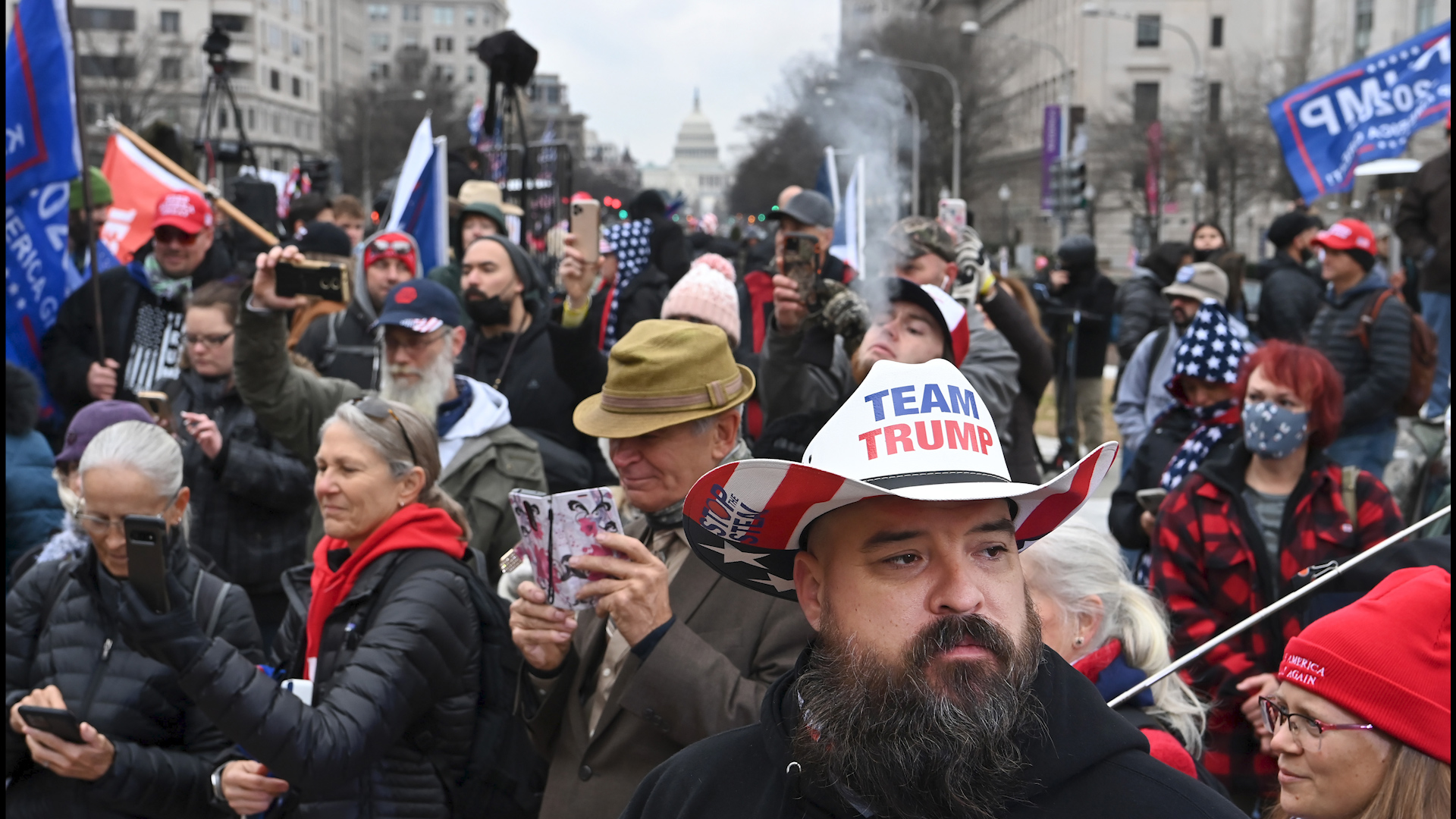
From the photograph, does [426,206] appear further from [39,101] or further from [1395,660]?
[1395,660]

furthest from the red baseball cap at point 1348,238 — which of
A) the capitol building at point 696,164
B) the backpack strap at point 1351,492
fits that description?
the capitol building at point 696,164

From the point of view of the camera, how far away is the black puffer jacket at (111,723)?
11.7 feet

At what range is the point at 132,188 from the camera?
876 centimetres

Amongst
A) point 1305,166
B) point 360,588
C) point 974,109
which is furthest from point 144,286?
point 974,109

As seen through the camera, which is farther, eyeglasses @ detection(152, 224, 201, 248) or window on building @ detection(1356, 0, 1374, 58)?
window on building @ detection(1356, 0, 1374, 58)

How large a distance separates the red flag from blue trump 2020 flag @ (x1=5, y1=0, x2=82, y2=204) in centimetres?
220

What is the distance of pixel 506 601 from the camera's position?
3.67 metres

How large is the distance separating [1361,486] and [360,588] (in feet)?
10.3

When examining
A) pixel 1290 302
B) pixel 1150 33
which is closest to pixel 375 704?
pixel 1290 302

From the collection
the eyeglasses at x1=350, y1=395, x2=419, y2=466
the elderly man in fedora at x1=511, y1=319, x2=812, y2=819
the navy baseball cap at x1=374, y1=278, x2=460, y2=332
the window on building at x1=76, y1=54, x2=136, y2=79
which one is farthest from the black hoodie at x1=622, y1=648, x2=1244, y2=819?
the window on building at x1=76, y1=54, x2=136, y2=79

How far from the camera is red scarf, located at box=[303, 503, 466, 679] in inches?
138

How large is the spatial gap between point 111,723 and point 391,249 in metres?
3.69

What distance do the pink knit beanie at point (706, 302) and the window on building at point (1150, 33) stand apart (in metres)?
78.4

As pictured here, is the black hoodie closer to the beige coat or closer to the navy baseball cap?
the beige coat
